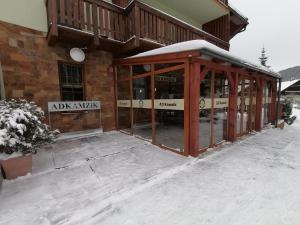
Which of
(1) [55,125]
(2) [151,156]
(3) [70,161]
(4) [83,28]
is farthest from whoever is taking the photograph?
(1) [55,125]

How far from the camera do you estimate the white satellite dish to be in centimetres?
570

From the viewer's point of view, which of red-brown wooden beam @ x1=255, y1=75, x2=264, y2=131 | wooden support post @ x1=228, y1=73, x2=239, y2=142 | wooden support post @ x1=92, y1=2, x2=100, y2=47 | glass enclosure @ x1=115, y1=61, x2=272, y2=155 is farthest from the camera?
red-brown wooden beam @ x1=255, y1=75, x2=264, y2=131

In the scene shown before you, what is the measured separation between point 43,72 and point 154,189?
493 centimetres

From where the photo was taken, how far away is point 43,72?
5324 millimetres

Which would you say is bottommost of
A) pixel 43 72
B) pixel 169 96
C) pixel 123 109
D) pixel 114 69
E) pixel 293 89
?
pixel 123 109

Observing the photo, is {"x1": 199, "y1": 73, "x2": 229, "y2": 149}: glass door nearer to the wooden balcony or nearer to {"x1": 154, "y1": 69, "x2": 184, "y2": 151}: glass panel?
{"x1": 154, "y1": 69, "x2": 184, "y2": 151}: glass panel

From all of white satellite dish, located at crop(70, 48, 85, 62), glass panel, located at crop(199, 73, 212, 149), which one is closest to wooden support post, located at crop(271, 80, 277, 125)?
glass panel, located at crop(199, 73, 212, 149)

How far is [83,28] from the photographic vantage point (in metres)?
5.14

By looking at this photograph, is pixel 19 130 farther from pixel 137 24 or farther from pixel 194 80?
pixel 137 24

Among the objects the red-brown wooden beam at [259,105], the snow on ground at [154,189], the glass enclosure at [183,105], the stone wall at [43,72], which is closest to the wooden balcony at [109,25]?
the stone wall at [43,72]

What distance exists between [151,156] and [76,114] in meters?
3.33

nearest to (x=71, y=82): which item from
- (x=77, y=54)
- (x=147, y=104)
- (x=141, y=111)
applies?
(x=77, y=54)

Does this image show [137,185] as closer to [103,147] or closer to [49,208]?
[49,208]

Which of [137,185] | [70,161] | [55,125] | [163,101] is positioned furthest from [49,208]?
[55,125]
